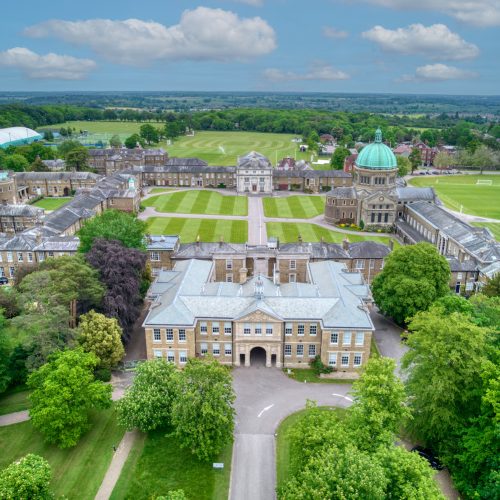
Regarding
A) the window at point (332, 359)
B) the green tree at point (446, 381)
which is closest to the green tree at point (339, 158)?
the window at point (332, 359)

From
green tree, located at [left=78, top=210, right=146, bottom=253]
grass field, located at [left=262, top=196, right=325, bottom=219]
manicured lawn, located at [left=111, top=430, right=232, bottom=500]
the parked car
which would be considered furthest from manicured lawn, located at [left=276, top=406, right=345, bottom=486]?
grass field, located at [left=262, top=196, right=325, bottom=219]

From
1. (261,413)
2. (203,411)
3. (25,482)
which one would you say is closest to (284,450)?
(261,413)

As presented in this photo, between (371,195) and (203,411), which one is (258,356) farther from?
(371,195)

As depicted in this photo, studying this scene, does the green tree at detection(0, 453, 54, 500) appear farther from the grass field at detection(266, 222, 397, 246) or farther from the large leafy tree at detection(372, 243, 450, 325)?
the grass field at detection(266, 222, 397, 246)

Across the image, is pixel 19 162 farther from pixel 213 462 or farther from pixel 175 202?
pixel 213 462

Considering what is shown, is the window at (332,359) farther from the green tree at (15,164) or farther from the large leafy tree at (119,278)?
the green tree at (15,164)

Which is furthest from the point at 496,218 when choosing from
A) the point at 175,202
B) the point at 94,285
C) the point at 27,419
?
the point at 27,419
